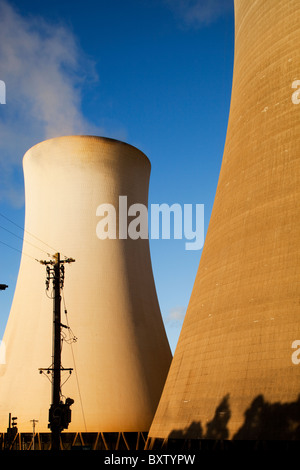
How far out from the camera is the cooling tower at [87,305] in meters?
15.3

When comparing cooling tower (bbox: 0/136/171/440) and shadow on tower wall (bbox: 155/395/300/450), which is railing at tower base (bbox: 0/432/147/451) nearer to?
cooling tower (bbox: 0/136/171/440)

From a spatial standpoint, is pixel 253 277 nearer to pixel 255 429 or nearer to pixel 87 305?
pixel 255 429

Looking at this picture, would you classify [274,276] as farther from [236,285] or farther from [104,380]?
[104,380]

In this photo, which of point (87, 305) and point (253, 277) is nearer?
point (253, 277)

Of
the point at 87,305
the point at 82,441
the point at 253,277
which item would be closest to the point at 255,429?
the point at 253,277

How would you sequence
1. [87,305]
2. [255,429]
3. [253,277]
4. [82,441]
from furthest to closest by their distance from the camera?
[87,305], [82,441], [253,277], [255,429]

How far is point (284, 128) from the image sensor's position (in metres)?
9.53

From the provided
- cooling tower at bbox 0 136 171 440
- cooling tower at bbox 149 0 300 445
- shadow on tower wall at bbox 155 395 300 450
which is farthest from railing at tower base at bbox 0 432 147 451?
shadow on tower wall at bbox 155 395 300 450

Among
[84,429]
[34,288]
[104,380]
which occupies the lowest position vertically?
[84,429]

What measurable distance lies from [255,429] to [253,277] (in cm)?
231

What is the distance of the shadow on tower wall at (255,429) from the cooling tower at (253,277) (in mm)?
14

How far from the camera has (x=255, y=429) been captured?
307 inches
